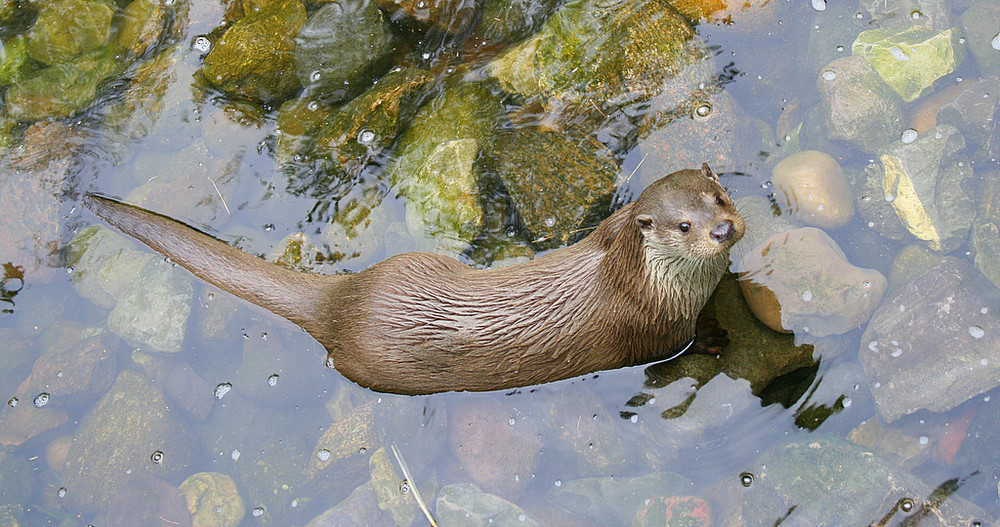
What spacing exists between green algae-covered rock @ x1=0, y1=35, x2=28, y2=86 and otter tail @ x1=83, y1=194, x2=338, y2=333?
1573 millimetres

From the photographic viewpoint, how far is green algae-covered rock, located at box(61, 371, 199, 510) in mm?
3281

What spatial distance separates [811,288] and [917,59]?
4.15 ft

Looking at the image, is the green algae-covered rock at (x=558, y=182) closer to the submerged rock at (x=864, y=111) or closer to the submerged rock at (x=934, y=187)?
the submerged rock at (x=864, y=111)

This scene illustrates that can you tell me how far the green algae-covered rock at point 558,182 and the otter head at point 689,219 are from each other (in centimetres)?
67

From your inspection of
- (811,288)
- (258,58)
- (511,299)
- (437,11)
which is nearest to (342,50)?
(258,58)

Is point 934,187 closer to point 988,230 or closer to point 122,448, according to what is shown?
point 988,230

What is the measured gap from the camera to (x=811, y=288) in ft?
9.58

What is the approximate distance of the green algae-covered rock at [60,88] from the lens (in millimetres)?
3695

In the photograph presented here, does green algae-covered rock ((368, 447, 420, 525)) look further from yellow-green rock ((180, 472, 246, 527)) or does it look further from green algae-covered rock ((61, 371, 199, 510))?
green algae-covered rock ((61, 371, 199, 510))

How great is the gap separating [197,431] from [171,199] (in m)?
1.17

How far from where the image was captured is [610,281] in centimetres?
268

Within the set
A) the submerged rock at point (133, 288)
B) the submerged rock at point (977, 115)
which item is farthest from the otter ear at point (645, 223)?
the submerged rock at point (133, 288)

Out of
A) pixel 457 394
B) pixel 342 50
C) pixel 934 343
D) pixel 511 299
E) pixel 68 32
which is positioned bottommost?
pixel 457 394

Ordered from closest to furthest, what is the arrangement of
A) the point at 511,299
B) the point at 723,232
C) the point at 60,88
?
the point at 723,232 → the point at 511,299 → the point at 60,88
